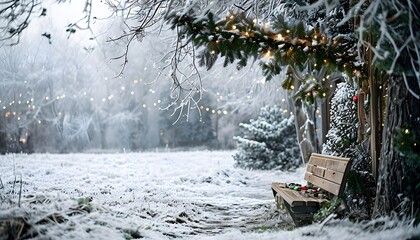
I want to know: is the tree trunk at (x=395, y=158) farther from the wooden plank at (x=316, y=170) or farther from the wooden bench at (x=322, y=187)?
the wooden plank at (x=316, y=170)

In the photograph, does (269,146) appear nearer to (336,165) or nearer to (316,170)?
(316,170)

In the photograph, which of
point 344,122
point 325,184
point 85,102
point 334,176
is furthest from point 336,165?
point 85,102

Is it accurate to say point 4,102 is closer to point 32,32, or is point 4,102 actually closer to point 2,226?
point 32,32

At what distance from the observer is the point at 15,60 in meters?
26.7

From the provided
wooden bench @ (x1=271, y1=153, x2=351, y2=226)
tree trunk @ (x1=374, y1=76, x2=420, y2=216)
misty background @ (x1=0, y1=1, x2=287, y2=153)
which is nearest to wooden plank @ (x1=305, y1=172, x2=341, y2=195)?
wooden bench @ (x1=271, y1=153, x2=351, y2=226)

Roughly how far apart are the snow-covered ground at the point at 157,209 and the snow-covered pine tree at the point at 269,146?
1.45 m

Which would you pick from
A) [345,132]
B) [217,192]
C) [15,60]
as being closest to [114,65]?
[15,60]

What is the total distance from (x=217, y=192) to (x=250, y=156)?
620cm

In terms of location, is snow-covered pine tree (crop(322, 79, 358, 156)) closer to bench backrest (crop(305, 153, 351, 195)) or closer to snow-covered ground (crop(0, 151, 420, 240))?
bench backrest (crop(305, 153, 351, 195))

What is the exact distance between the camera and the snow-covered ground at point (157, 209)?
4285mm

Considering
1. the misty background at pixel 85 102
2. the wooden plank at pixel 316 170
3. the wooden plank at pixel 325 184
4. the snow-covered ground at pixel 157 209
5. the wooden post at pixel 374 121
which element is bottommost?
the snow-covered ground at pixel 157 209

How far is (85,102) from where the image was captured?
34.4m

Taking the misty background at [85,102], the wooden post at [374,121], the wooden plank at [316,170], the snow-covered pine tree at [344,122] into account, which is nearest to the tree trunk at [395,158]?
the wooden post at [374,121]

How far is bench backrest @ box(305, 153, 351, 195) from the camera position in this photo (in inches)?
204
